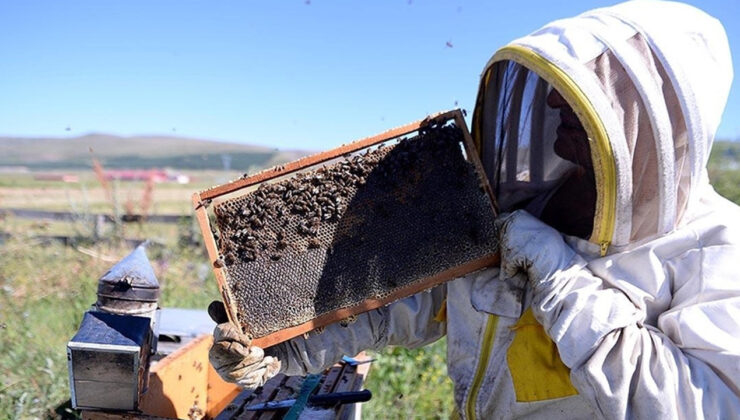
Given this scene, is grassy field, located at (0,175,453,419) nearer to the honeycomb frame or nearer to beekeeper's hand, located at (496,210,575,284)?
the honeycomb frame

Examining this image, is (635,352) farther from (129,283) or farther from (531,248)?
(129,283)

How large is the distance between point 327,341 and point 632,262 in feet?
4.18

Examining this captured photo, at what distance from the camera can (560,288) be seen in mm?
2084

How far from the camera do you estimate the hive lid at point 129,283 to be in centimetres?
260

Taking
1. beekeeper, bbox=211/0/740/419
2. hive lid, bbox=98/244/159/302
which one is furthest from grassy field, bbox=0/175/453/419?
beekeeper, bbox=211/0/740/419

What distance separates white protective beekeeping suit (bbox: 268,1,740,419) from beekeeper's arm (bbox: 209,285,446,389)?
0.34m

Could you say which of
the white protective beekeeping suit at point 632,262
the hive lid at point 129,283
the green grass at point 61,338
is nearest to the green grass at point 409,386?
the green grass at point 61,338

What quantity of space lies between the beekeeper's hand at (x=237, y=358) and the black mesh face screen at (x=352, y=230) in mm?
112

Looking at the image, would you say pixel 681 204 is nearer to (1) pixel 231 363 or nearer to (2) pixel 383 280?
(2) pixel 383 280

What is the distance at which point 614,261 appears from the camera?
2.17 metres

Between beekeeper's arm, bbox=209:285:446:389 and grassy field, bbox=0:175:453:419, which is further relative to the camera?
grassy field, bbox=0:175:453:419

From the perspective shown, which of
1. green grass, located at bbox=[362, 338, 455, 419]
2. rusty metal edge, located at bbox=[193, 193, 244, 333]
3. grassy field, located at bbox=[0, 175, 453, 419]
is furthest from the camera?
green grass, located at bbox=[362, 338, 455, 419]

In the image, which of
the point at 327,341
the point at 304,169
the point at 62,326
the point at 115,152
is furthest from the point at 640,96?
the point at 115,152

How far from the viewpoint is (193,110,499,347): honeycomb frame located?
2289 millimetres
